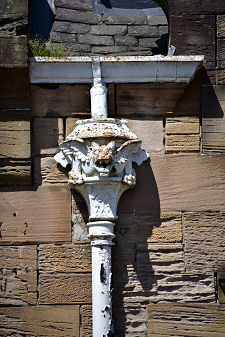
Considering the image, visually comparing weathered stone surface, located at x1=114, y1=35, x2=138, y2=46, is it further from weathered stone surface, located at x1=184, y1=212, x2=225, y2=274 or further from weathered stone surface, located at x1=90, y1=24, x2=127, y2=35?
weathered stone surface, located at x1=184, y1=212, x2=225, y2=274

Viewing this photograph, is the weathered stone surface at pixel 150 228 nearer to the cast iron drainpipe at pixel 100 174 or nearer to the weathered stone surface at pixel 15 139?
the cast iron drainpipe at pixel 100 174

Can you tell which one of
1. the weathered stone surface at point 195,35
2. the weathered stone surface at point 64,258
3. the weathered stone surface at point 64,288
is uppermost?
the weathered stone surface at point 195,35

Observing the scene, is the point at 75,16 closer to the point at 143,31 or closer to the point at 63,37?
the point at 63,37

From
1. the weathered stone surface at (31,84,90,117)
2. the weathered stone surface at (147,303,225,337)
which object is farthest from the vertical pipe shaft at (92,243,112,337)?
the weathered stone surface at (31,84,90,117)

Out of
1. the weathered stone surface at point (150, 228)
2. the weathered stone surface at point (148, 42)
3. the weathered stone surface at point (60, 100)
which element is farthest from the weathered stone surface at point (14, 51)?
the weathered stone surface at point (148, 42)

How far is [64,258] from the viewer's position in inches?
270

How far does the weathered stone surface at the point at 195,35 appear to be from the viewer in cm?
712

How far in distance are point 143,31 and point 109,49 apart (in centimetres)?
41

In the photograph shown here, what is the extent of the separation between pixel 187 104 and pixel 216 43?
0.54m

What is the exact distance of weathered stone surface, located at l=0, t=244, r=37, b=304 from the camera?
6809mm

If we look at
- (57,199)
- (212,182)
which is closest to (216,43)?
(212,182)

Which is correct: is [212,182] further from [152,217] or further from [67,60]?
[67,60]

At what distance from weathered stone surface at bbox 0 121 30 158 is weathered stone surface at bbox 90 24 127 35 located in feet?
5.48

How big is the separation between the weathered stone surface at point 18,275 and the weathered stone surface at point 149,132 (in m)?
1.19
